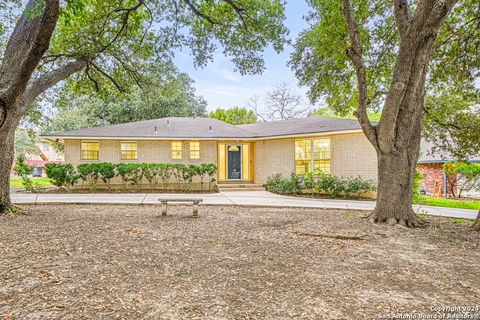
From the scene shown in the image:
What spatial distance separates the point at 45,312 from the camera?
2.42 m

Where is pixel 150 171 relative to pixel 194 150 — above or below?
below

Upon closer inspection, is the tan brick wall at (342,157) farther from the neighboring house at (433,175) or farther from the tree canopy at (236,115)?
the tree canopy at (236,115)

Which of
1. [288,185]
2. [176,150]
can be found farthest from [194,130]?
[288,185]

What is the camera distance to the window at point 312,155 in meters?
12.9

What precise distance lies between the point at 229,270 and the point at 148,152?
479 inches

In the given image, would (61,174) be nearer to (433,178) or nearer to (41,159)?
(433,178)

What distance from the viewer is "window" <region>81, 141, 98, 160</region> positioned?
45.9ft

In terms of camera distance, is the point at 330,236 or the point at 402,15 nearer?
the point at 330,236

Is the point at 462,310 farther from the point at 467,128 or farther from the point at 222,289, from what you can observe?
the point at 467,128

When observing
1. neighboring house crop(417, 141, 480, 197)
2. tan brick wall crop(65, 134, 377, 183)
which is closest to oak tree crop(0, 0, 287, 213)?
tan brick wall crop(65, 134, 377, 183)

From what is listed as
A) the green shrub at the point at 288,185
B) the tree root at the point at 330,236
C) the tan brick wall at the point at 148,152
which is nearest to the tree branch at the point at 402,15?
the tree root at the point at 330,236

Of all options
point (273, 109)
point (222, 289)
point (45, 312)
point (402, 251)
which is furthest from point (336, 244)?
point (273, 109)

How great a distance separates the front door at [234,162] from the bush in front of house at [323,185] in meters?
3.15

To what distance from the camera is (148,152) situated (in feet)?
47.7
